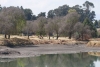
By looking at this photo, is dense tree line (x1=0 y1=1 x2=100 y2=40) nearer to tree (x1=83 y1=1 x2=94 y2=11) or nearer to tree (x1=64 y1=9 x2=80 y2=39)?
tree (x1=64 y1=9 x2=80 y2=39)

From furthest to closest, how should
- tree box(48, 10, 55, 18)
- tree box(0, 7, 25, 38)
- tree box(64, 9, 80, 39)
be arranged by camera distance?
tree box(48, 10, 55, 18) → tree box(64, 9, 80, 39) → tree box(0, 7, 25, 38)

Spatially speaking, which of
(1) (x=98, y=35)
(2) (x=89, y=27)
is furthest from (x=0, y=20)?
(1) (x=98, y=35)

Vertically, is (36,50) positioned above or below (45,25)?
below

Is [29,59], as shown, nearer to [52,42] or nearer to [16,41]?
[16,41]

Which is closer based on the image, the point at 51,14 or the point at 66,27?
the point at 66,27

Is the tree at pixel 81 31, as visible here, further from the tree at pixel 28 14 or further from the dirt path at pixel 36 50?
the tree at pixel 28 14

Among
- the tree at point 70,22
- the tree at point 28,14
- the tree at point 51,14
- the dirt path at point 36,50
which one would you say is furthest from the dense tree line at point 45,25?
the tree at point 51,14

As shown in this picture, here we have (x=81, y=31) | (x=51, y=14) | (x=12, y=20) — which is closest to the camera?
(x=12, y=20)

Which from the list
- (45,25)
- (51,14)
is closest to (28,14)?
(51,14)

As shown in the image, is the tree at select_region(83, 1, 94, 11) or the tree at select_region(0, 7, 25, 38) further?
the tree at select_region(83, 1, 94, 11)

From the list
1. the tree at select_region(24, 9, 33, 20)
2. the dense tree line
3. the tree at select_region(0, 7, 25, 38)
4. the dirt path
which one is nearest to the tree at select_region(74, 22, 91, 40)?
the dense tree line

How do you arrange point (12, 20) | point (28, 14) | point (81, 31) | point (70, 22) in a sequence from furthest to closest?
1. point (28, 14)
2. point (70, 22)
3. point (81, 31)
4. point (12, 20)

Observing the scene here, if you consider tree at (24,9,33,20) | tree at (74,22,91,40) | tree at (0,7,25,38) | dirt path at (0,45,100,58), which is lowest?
dirt path at (0,45,100,58)

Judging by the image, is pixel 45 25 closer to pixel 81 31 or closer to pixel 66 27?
pixel 66 27
